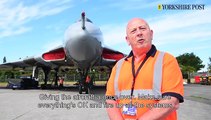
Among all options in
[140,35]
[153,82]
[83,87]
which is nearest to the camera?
[153,82]

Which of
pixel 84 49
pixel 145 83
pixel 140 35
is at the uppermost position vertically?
pixel 84 49

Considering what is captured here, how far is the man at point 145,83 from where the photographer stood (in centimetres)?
264

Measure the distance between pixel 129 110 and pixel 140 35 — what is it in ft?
2.26

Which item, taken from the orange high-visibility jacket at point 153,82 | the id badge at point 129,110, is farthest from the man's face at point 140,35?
the id badge at point 129,110

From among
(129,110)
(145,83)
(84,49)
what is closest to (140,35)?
(145,83)

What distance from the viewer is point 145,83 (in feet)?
8.93

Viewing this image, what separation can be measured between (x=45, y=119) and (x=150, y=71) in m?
6.87

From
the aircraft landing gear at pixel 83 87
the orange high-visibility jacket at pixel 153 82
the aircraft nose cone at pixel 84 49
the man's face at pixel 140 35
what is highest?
the aircraft nose cone at pixel 84 49

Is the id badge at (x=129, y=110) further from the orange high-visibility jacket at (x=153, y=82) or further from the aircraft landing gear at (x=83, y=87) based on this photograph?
the aircraft landing gear at (x=83, y=87)

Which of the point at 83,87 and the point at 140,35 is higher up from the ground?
the point at 140,35

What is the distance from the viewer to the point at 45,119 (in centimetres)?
904

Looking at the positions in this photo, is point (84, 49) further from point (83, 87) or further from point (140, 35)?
point (140, 35)

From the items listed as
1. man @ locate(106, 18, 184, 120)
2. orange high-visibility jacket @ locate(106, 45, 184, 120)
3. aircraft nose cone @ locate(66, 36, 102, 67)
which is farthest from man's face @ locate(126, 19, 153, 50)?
aircraft nose cone @ locate(66, 36, 102, 67)

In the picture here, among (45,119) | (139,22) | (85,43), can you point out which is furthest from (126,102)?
(85,43)
